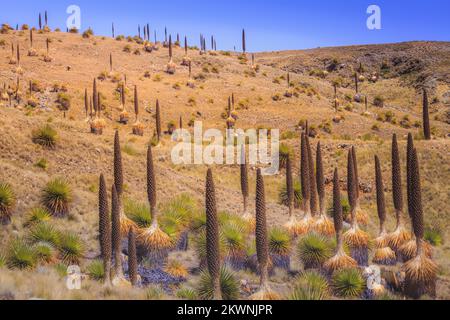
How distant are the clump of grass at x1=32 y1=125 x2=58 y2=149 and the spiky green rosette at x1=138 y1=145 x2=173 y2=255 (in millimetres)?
8755

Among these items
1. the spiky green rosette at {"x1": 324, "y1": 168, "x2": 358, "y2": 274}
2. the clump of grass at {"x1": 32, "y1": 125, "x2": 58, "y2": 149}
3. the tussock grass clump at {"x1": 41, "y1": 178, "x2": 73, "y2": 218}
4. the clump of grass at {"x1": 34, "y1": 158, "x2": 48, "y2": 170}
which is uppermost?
the clump of grass at {"x1": 32, "y1": 125, "x2": 58, "y2": 149}

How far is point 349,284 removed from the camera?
15305 mm

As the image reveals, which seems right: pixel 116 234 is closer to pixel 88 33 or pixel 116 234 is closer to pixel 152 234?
pixel 152 234

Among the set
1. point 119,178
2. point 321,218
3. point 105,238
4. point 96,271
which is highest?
point 119,178

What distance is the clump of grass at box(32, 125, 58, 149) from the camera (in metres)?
23.2

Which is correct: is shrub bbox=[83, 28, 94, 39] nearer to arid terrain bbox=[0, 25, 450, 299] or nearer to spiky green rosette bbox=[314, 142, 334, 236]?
arid terrain bbox=[0, 25, 450, 299]

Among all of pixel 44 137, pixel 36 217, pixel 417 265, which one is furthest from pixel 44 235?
pixel 417 265

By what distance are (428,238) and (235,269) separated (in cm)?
1107

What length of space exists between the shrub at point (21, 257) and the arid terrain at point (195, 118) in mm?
610

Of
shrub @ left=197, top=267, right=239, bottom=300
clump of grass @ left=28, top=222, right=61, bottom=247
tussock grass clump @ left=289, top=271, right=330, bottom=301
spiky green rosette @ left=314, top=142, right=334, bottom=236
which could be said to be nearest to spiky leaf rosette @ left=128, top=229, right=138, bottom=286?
shrub @ left=197, top=267, right=239, bottom=300

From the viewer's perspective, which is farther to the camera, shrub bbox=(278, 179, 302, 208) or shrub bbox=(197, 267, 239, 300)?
shrub bbox=(278, 179, 302, 208)

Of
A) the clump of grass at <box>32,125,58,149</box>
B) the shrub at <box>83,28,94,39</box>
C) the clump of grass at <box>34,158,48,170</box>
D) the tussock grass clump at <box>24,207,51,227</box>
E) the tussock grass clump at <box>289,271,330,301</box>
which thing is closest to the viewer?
the tussock grass clump at <box>289,271,330,301</box>

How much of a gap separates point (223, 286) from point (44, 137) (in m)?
13.8
